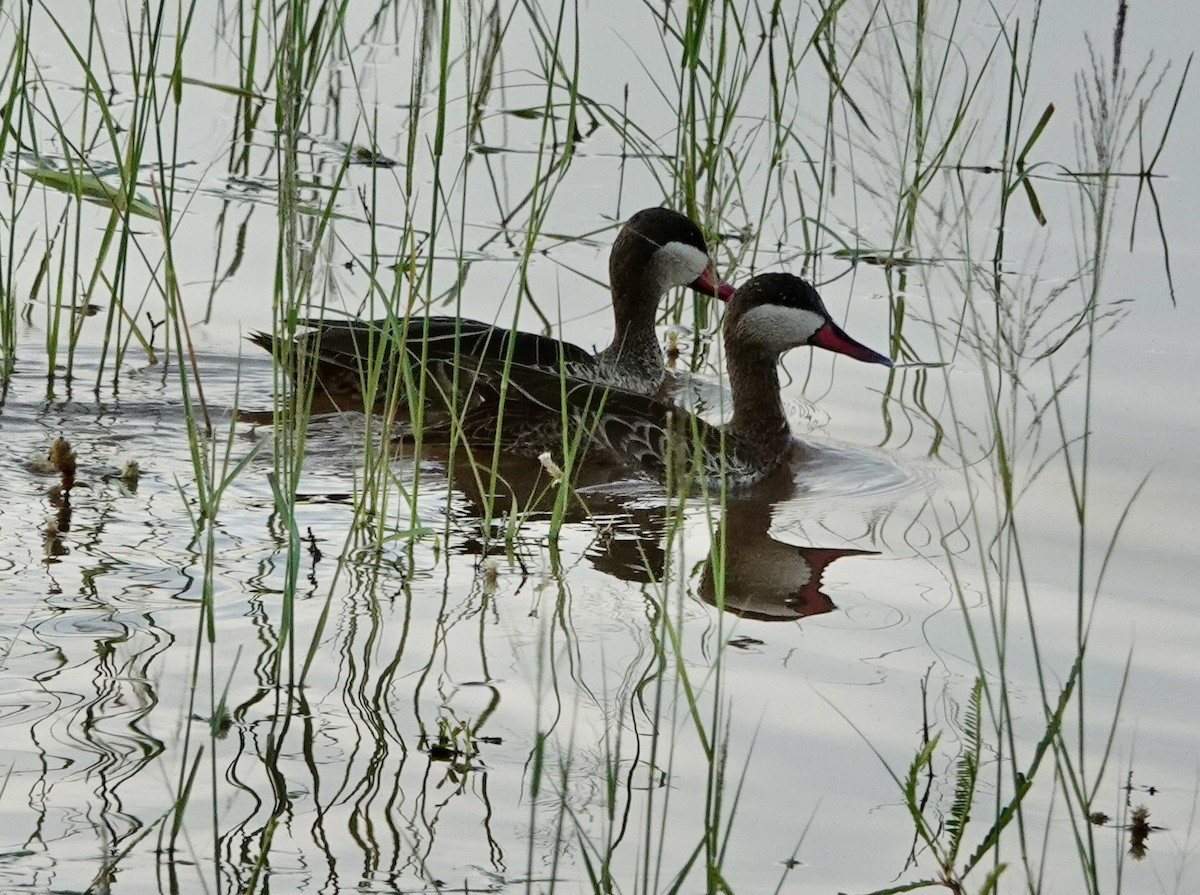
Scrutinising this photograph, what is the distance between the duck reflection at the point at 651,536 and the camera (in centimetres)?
441

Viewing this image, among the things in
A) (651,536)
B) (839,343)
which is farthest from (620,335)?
(651,536)

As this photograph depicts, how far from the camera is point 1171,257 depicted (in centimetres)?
748

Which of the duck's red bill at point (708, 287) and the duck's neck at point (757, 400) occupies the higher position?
the duck's red bill at point (708, 287)

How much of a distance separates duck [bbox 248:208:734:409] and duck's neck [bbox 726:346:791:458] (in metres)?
0.26

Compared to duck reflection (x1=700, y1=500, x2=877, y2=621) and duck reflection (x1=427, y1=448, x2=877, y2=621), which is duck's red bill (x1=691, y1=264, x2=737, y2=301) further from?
duck reflection (x1=700, y1=500, x2=877, y2=621)

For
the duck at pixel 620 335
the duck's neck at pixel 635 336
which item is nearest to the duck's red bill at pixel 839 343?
the duck at pixel 620 335

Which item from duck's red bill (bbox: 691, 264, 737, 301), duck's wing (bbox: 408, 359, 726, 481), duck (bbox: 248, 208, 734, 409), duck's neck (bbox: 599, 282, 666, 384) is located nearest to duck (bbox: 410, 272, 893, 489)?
duck's wing (bbox: 408, 359, 726, 481)

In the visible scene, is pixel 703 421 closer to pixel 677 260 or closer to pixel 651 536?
pixel 651 536

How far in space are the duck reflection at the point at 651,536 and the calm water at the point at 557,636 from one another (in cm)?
2

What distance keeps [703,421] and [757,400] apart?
1.90 feet

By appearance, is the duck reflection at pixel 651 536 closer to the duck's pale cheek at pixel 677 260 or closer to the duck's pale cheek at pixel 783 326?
the duck's pale cheek at pixel 783 326

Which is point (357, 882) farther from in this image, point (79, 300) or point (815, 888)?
point (79, 300)

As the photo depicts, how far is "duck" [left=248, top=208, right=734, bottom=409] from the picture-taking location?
625 cm

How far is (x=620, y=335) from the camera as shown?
23.6 ft
